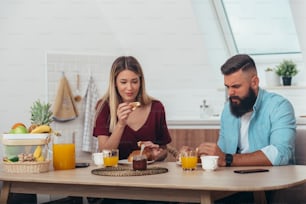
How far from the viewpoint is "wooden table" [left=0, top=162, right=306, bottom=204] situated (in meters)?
1.95

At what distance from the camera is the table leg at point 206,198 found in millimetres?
1930

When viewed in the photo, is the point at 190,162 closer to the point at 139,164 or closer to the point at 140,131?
the point at 139,164

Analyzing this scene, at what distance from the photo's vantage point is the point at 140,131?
125 inches

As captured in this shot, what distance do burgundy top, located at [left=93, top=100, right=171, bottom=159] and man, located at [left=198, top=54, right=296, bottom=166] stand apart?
0.36m

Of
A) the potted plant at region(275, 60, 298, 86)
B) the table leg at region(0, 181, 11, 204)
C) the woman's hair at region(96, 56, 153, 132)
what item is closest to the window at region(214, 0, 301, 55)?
the potted plant at region(275, 60, 298, 86)

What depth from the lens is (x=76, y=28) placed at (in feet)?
15.6

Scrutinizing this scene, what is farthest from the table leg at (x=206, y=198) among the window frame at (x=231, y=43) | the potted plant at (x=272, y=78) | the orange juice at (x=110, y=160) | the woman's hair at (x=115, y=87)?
the window frame at (x=231, y=43)

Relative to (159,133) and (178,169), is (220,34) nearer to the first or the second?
(159,133)

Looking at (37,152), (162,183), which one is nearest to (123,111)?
(37,152)

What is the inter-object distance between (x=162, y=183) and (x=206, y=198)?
0.57 ft

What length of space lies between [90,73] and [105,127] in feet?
5.52

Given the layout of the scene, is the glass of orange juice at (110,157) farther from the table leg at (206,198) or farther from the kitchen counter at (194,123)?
the kitchen counter at (194,123)

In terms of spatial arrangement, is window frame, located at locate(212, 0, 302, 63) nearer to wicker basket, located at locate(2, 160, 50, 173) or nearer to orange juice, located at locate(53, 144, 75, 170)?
orange juice, located at locate(53, 144, 75, 170)

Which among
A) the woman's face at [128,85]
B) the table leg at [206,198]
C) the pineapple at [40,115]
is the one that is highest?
the woman's face at [128,85]
